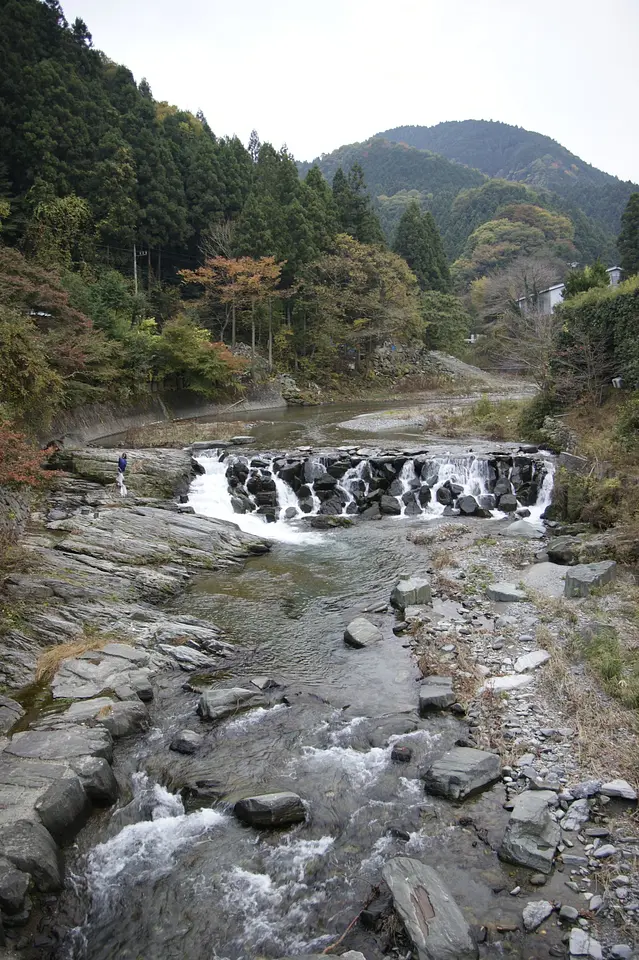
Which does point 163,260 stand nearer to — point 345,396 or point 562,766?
point 345,396

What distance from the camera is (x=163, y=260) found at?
38.1 m

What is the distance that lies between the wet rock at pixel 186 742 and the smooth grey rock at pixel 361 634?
9.33 ft

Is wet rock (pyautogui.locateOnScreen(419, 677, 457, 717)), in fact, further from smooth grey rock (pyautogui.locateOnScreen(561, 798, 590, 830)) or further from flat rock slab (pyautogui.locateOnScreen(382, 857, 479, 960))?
flat rock slab (pyautogui.locateOnScreen(382, 857, 479, 960))

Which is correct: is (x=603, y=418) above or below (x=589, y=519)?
above

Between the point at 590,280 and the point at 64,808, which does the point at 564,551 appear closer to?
the point at 64,808

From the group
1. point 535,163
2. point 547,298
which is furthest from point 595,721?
point 535,163

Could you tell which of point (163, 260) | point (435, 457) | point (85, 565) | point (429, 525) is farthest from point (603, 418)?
point (163, 260)

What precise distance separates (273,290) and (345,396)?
834cm

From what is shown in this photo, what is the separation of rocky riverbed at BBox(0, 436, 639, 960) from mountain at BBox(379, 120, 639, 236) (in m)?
92.4

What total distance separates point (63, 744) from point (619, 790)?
505cm

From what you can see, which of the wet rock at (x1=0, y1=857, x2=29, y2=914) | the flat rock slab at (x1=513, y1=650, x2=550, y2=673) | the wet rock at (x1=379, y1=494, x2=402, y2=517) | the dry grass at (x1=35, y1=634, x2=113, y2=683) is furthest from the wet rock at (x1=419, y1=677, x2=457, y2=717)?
the wet rock at (x1=379, y1=494, x2=402, y2=517)

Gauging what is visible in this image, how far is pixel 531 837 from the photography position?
4.33 m

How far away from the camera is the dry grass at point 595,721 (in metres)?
4.99

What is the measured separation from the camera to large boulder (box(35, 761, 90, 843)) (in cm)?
466
